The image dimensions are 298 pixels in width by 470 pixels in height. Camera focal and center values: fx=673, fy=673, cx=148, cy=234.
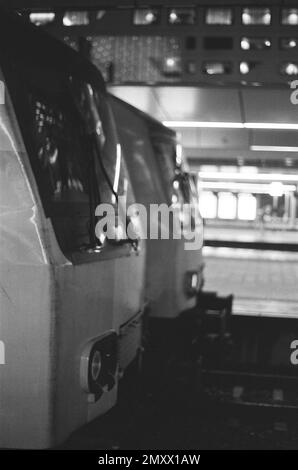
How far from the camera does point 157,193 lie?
6.40m

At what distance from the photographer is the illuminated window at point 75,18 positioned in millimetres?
5652

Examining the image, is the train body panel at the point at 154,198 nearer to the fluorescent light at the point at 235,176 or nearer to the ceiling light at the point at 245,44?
the ceiling light at the point at 245,44

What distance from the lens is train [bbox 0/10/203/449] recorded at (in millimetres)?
2592

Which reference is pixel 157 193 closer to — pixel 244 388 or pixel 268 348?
pixel 244 388

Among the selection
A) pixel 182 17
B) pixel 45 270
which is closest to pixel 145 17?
pixel 182 17

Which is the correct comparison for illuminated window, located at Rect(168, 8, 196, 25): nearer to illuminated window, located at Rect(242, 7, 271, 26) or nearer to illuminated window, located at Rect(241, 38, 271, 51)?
illuminated window, located at Rect(242, 7, 271, 26)

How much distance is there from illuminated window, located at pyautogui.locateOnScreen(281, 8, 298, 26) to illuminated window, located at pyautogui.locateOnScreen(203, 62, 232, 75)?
315 cm

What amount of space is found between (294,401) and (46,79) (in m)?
4.00

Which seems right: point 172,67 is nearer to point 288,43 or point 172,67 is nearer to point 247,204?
point 288,43

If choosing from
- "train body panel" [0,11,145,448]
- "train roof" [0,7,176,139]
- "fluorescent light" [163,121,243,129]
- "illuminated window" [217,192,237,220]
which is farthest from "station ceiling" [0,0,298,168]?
"illuminated window" [217,192,237,220]

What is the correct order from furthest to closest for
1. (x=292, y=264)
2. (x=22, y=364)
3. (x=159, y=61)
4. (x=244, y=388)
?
(x=292, y=264), (x=159, y=61), (x=244, y=388), (x=22, y=364)

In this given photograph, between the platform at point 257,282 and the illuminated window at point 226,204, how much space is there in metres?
8.77

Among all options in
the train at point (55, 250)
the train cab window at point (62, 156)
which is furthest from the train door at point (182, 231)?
the train cab window at point (62, 156)
